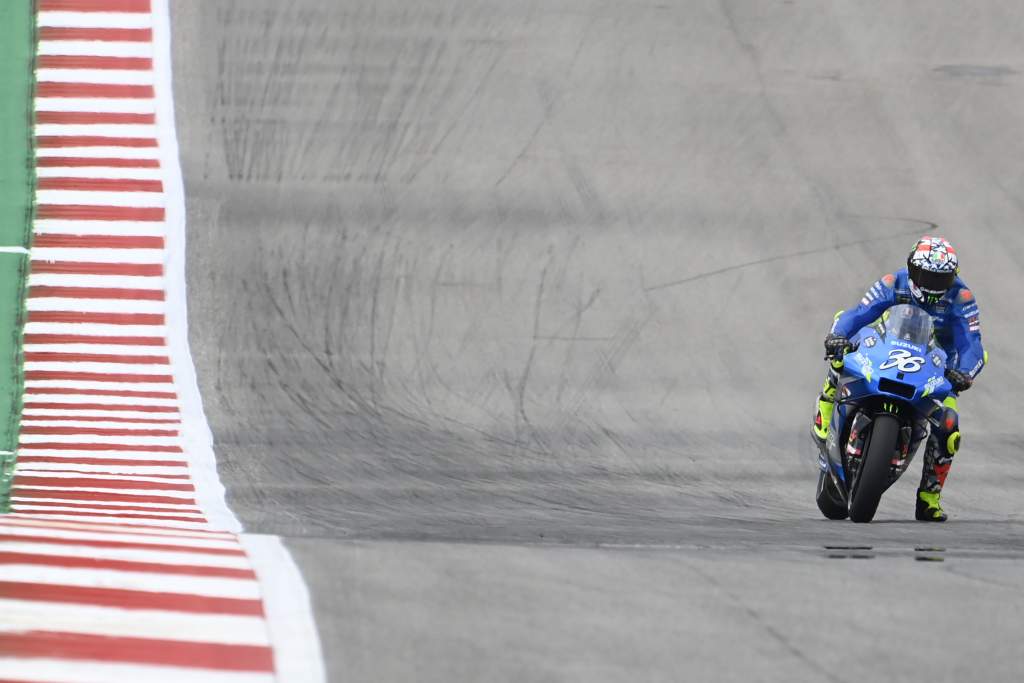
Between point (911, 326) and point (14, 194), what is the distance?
7215mm

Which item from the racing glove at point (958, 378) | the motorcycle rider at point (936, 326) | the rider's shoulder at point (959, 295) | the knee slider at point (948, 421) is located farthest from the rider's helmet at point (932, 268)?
the knee slider at point (948, 421)

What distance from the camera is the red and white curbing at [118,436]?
4984mm

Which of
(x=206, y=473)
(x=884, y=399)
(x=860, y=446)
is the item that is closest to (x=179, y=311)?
(x=206, y=473)

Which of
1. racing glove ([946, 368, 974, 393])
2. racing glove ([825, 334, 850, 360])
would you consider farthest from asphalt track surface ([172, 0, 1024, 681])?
racing glove ([825, 334, 850, 360])

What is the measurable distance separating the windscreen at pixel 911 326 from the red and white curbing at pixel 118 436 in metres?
3.56

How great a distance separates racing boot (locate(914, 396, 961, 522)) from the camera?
26.8 feet

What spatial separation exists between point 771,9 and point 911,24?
1.35 m

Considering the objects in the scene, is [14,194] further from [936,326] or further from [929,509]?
[929,509]

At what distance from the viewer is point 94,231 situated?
11648mm

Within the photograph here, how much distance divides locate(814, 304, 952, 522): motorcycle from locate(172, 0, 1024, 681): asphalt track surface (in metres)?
0.36

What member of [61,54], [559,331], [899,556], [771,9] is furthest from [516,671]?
[771,9]

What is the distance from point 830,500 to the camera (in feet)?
28.4

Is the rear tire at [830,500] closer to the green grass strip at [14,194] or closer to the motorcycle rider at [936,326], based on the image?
the motorcycle rider at [936,326]

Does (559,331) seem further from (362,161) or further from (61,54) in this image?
(61,54)
